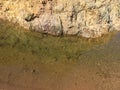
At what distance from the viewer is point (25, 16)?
11.5 metres

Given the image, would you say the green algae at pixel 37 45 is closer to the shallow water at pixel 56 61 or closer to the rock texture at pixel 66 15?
the shallow water at pixel 56 61

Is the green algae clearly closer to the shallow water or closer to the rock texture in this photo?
the shallow water

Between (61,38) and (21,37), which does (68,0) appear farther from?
(21,37)

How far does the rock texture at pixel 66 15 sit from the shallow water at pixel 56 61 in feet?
1.18

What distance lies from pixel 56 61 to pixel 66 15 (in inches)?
92.5

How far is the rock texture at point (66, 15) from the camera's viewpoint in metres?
11.2

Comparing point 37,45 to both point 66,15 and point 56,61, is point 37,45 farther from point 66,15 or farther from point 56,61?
point 66,15

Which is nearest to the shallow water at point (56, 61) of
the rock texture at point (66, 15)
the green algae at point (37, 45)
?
the green algae at point (37, 45)

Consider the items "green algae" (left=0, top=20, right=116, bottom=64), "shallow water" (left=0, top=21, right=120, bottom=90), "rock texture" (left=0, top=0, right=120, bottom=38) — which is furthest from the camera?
"rock texture" (left=0, top=0, right=120, bottom=38)

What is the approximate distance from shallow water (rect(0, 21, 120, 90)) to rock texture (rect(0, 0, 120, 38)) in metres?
0.36

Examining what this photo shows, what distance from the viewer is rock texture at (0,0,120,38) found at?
11.2 meters

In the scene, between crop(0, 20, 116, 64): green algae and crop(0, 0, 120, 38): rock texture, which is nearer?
crop(0, 20, 116, 64): green algae

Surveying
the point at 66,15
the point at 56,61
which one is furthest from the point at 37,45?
the point at 66,15

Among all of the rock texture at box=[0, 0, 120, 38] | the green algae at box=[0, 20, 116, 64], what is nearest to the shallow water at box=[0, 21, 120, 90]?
the green algae at box=[0, 20, 116, 64]
